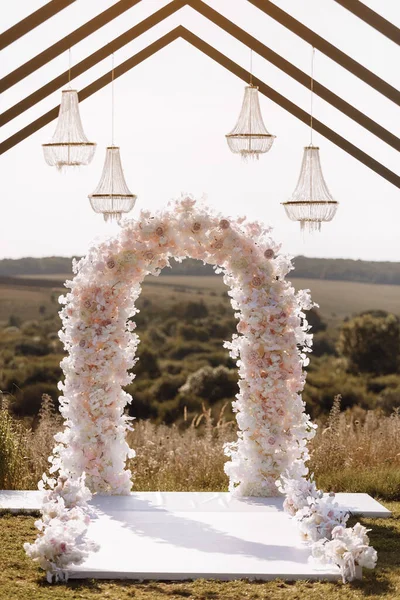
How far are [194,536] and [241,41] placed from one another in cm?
436

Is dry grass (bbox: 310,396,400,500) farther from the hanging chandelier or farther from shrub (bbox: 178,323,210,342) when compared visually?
shrub (bbox: 178,323,210,342)

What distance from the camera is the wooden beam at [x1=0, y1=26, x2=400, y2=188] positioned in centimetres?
868

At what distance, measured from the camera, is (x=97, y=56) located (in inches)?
346

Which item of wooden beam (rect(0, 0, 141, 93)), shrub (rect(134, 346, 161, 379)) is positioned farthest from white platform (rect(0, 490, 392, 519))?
shrub (rect(134, 346, 161, 379))

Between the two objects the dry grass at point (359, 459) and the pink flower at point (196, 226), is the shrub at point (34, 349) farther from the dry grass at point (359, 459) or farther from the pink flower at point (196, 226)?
the pink flower at point (196, 226)

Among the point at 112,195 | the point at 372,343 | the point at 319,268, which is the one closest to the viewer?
the point at 112,195

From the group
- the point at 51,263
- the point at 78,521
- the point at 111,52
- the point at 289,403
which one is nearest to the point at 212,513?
the point at 289,403

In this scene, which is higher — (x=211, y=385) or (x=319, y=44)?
(x=319, y=44)

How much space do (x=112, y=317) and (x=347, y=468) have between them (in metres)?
3.15

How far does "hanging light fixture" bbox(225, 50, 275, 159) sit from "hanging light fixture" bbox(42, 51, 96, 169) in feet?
5.08

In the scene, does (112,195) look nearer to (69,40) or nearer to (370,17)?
(69,40)

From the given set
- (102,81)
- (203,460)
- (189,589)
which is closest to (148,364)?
(203,460)

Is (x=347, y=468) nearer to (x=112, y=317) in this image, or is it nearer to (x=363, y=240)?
(x=112, y=317)

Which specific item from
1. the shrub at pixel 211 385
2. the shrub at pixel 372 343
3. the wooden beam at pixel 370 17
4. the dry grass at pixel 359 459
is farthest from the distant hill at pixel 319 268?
the wooden beam at pixel 370 17
